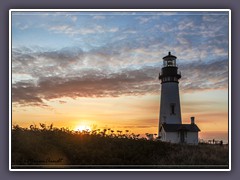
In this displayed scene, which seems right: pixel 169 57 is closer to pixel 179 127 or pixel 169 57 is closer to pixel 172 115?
pixel 172 115

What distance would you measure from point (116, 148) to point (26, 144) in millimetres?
1237

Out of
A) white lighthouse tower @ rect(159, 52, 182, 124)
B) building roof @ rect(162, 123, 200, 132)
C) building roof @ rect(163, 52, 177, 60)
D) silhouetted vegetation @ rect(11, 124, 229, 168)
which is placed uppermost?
building roof @ rect(163, 52, 177, 60)

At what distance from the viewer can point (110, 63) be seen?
5805 mm

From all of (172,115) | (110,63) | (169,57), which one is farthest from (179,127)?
(110,63)

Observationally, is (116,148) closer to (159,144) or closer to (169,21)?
(159,144)

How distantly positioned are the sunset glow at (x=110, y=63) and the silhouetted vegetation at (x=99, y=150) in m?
0.13

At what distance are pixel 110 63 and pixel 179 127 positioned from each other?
134 centimetres

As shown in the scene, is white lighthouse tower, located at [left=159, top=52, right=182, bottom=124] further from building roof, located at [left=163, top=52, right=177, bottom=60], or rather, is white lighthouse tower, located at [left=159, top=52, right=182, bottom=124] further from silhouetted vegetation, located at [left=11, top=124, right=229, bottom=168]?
silhouetted vegetation, located at [left=11, top=124, right=229, bottom=168]

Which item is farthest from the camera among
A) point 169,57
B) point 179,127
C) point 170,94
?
point 179,127

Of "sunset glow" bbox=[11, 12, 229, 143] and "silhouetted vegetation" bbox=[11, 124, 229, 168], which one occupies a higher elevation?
"sunset glow" bbox=[11, 12, 229, 143]

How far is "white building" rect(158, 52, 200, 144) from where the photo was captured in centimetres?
575

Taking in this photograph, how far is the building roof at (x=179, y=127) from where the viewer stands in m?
5.79

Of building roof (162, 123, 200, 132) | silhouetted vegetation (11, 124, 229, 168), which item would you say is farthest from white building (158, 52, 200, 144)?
silhouetted vegetation (11, 124, 229, 168)
